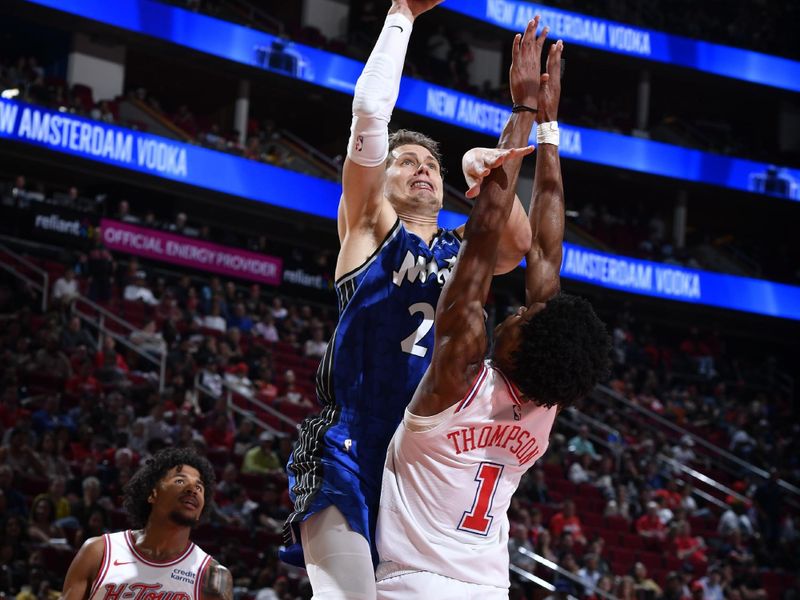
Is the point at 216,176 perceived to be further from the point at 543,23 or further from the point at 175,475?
the point at 175,475

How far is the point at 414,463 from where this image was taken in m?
3.63

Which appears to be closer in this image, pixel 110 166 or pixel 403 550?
pixel 403 550

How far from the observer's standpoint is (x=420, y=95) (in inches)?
969

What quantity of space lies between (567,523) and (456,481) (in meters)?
11.8

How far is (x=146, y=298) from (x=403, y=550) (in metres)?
13.7

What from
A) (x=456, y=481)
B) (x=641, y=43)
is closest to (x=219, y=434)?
(x=456, y=481)

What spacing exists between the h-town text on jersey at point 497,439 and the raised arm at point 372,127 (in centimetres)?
85

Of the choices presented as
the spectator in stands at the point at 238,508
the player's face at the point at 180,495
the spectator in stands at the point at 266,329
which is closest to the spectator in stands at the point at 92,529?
the spectator in stands at the point at 238,508

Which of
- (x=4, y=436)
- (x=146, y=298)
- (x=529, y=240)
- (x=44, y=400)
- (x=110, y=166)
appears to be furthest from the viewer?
(x=110, y=166)

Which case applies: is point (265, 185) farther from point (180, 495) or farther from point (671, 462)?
point (180, 495)

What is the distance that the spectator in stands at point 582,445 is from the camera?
59.1ft

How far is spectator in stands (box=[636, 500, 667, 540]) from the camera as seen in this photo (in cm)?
1627

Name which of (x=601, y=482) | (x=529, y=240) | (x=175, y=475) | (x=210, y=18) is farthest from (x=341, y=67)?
(x=529, y=240)

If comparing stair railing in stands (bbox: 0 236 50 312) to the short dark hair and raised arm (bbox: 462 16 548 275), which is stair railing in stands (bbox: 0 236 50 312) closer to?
the short dark hair
